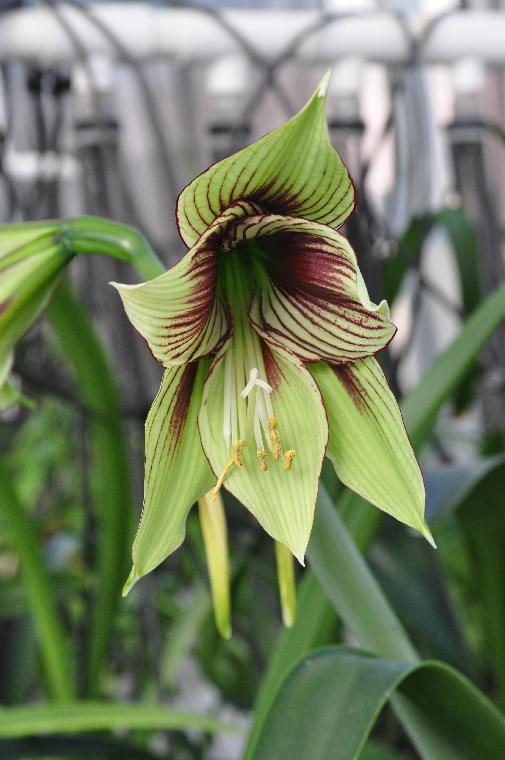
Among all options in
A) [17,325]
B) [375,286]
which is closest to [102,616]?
[375,286]

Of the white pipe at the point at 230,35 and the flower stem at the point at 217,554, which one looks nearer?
the flower stem at the point at 217,554

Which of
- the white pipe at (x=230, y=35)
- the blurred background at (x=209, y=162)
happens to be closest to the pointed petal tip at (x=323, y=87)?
the blurred background at (x=209, y=162)

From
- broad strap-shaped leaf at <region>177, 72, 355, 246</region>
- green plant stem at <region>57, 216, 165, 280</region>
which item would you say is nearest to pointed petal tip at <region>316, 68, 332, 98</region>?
broad strap-shaped leaf at <region>177, 72, 355, 246</region>

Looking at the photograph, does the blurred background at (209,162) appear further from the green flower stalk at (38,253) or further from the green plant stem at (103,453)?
the green flower stalk at (38,253)

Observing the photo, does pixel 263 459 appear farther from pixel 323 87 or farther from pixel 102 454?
pixel 102 454

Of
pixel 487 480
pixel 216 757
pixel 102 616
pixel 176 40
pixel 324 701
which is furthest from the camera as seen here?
pixel 216 757

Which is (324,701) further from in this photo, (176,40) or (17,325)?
(176,40)

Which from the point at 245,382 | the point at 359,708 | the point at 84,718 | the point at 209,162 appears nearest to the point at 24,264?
the point at 245,382
